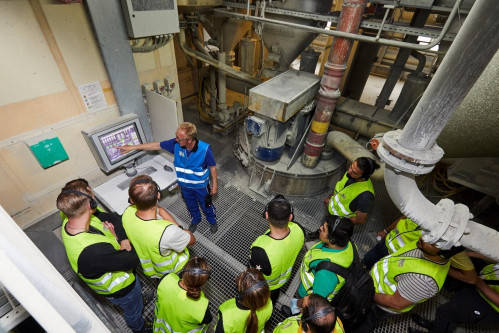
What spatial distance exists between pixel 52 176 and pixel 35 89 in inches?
38.8

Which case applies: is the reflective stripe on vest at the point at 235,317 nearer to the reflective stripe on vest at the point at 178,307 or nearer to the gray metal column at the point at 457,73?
the reflective stripe on vest at the point at 178,307

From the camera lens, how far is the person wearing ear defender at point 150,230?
6.03ft

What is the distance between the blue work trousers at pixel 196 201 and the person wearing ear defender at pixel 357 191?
6.13 ft

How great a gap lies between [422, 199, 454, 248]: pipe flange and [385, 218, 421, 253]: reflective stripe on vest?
1.23 metres

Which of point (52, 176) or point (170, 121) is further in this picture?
point (170, 121)

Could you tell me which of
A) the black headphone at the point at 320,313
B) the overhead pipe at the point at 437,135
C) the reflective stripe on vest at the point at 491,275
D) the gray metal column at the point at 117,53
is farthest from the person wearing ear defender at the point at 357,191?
the gray metal column at the point at 117,53

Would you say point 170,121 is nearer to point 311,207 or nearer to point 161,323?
point 161,323

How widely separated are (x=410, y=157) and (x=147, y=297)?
3.07 metres

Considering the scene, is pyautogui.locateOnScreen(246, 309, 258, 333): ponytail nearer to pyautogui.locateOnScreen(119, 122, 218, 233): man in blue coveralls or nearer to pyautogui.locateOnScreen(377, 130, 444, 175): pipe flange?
pyautogui.locateOnScreen(377, 130, 444, 175): pipe flange

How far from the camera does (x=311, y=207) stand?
13.7ft

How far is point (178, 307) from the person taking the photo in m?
1.60

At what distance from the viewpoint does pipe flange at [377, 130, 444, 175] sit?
120 cm

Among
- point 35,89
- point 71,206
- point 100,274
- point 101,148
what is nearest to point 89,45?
point 35,89

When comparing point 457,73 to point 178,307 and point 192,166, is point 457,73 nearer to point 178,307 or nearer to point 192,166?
point 178,307
